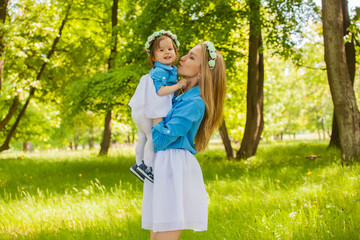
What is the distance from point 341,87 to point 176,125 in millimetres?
5974

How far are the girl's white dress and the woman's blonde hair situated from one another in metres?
0.26

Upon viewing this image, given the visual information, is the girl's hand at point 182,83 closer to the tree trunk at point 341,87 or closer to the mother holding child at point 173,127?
the mother holding child at point 173,127

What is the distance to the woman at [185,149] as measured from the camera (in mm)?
2316

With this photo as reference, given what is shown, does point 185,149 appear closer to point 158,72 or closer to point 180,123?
point 180,123

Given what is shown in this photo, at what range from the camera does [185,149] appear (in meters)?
2.51

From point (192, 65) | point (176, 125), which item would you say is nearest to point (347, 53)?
point (192, 65)

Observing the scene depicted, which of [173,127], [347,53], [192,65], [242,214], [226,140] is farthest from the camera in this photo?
[226,140]

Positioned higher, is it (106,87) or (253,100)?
(106,87)

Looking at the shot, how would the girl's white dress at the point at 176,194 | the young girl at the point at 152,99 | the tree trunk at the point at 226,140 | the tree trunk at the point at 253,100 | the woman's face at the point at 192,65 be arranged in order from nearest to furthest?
1. the girl's white dress at the point at 176,194
2. the young girl at the point at 152,99
3. the woman's face at the point at 192,65
4. the tree trunk at the point at 253,100
5. the tree trunk at the point at 226,140

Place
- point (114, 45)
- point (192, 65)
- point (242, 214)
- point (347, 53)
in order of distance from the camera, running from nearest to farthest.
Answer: point (192, 65) → point (242, 214) → point (347, 53) → point (114, 45)

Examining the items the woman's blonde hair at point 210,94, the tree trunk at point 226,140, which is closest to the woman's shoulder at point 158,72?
the woman's blonde hair at point 210,94

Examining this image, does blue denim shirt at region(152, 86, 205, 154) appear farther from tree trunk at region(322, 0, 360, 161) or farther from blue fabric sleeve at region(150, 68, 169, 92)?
tree trunk at region(322, 0, 360, 161)

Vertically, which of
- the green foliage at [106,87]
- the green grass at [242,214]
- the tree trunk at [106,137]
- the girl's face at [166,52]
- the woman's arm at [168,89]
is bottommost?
the green grass at [242,214]

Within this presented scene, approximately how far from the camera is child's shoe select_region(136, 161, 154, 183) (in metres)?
2.47
